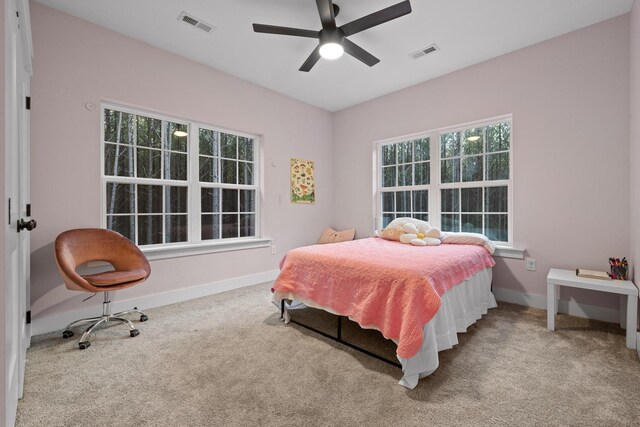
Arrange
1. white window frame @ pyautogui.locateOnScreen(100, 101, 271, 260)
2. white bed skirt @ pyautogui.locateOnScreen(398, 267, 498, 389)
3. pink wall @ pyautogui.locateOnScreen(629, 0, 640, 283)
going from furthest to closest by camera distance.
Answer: white window frame @ pyautogui.locateOnScreen(100, 101, 271, 260)
pink wall @ pyautogui.locateOnScreen(629, 0, 640, 283)
white bed skirt @ pyautogui.locateOnScreen(398, 267, 498, 389)

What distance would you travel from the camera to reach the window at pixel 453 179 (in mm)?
3387

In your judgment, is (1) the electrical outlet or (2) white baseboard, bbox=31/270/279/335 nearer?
(2) white baseboard, bbox=31/270/279/335

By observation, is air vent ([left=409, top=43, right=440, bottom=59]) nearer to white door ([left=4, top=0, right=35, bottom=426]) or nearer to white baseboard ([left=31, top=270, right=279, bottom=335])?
white door ([left=4, top=0, right=35, bottom=426])

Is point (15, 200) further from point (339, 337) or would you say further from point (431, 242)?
point (431, 242)

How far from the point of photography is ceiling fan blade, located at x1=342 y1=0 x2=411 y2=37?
6.75 ft

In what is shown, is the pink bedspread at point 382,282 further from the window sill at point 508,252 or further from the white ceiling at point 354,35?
the white ceiling at point 354,35

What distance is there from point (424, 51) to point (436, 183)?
1.63 m

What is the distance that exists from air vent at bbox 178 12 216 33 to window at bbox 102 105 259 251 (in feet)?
3.50

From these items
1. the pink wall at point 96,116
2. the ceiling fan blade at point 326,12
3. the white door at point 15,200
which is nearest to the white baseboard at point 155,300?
the pink wall at point 96,116

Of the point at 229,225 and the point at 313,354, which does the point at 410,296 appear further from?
the point at 229,225

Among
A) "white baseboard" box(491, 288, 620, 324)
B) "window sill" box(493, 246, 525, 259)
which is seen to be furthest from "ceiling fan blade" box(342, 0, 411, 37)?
"white baseboard" box(491, 288, 620, 324)

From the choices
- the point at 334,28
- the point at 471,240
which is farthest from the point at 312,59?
the point at 471,240

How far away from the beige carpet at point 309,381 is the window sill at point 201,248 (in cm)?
81

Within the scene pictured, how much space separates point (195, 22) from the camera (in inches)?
106
